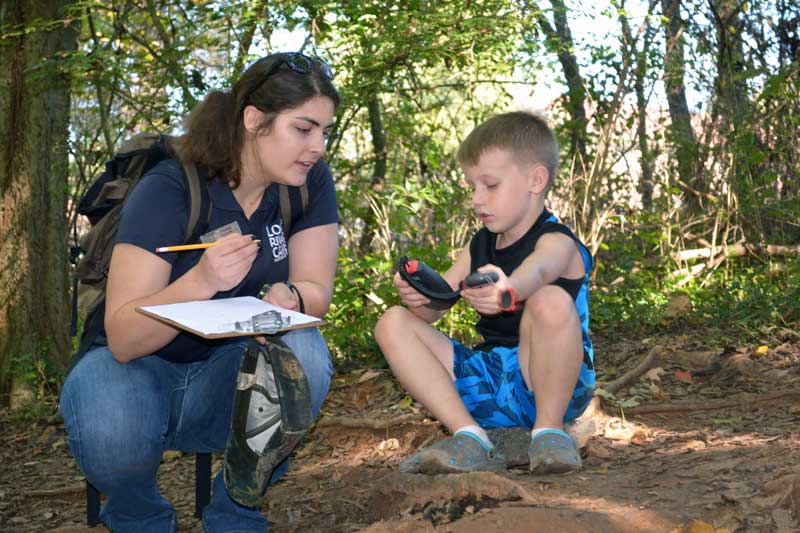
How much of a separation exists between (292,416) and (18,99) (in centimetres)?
429

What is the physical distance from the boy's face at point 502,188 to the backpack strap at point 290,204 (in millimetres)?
663

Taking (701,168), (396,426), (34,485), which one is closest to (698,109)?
(701,168)

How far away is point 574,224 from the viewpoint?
6.91 m

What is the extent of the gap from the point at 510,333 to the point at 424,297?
1.33ft

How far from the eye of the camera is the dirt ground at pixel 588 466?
8.12 feet

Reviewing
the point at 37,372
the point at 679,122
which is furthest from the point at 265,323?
the point at 679,122

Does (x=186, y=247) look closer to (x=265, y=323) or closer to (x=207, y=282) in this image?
(x=207, y=282)

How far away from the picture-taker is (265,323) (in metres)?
2.58

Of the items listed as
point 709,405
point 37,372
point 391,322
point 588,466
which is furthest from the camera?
point 37,372

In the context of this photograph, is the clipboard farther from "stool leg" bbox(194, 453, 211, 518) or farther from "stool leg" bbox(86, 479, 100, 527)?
"stool leg" bbox(86, 479, 100, 527)

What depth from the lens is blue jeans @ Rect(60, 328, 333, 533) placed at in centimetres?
269

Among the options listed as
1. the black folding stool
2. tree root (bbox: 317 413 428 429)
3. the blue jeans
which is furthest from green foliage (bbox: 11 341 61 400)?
the blue jeans

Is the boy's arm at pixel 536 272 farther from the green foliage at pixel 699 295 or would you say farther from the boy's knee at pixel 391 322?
the green foliage at pixel 699 295

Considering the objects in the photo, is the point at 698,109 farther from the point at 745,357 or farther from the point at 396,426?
the point at 396,426
